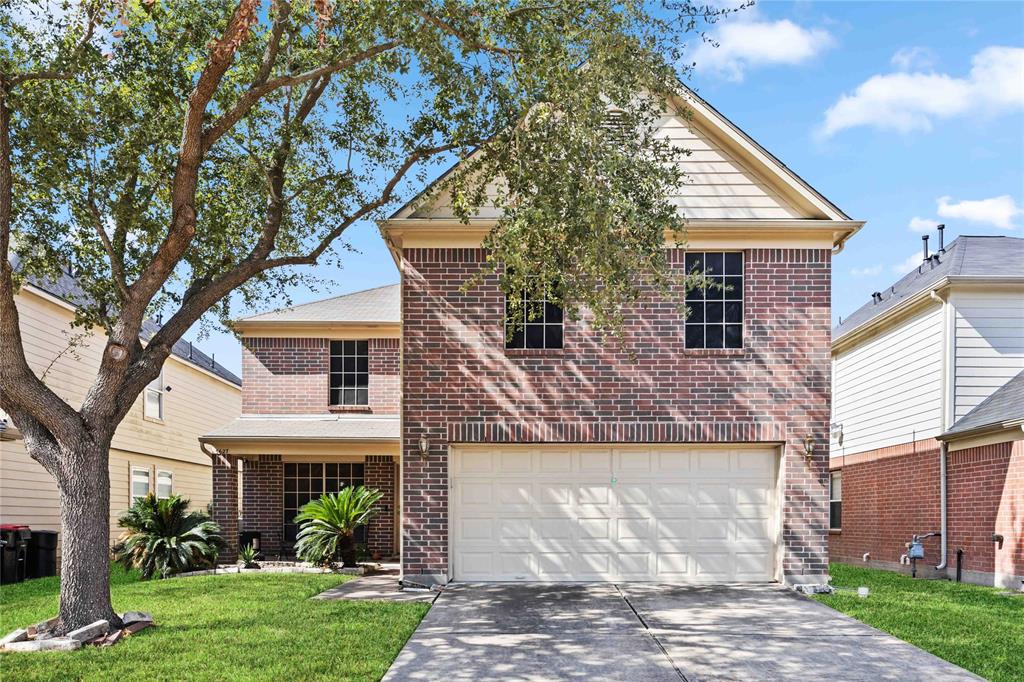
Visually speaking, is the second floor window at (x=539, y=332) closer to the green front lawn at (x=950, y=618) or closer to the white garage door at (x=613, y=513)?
the white garage door at (x=613, y=513)

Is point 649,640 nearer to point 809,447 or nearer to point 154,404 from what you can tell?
point 809,447


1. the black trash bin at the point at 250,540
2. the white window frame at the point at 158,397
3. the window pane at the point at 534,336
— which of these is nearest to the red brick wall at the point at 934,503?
the window pane at the point at 534,336

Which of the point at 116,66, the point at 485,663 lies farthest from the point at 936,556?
the point at 116,66

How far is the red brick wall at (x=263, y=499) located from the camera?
62.1 ft

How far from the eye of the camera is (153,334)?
972 inches

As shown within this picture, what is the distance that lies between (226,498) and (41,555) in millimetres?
3427

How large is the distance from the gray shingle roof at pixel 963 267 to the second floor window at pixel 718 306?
4.51 m

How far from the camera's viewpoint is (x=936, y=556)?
16.5m

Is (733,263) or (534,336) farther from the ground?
(733,263)

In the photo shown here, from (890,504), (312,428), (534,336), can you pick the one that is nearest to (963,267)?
(890,504)

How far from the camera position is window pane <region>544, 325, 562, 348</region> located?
13.9 metres

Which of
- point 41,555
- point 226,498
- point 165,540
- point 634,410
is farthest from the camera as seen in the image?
point 226,498

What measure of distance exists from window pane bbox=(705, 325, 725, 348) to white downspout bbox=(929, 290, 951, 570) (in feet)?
16.2

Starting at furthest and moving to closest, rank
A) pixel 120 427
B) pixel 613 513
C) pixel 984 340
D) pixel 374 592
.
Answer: pixel 120 427 → pixel 984 340 → pixel 613 513 → pixel 374 592
